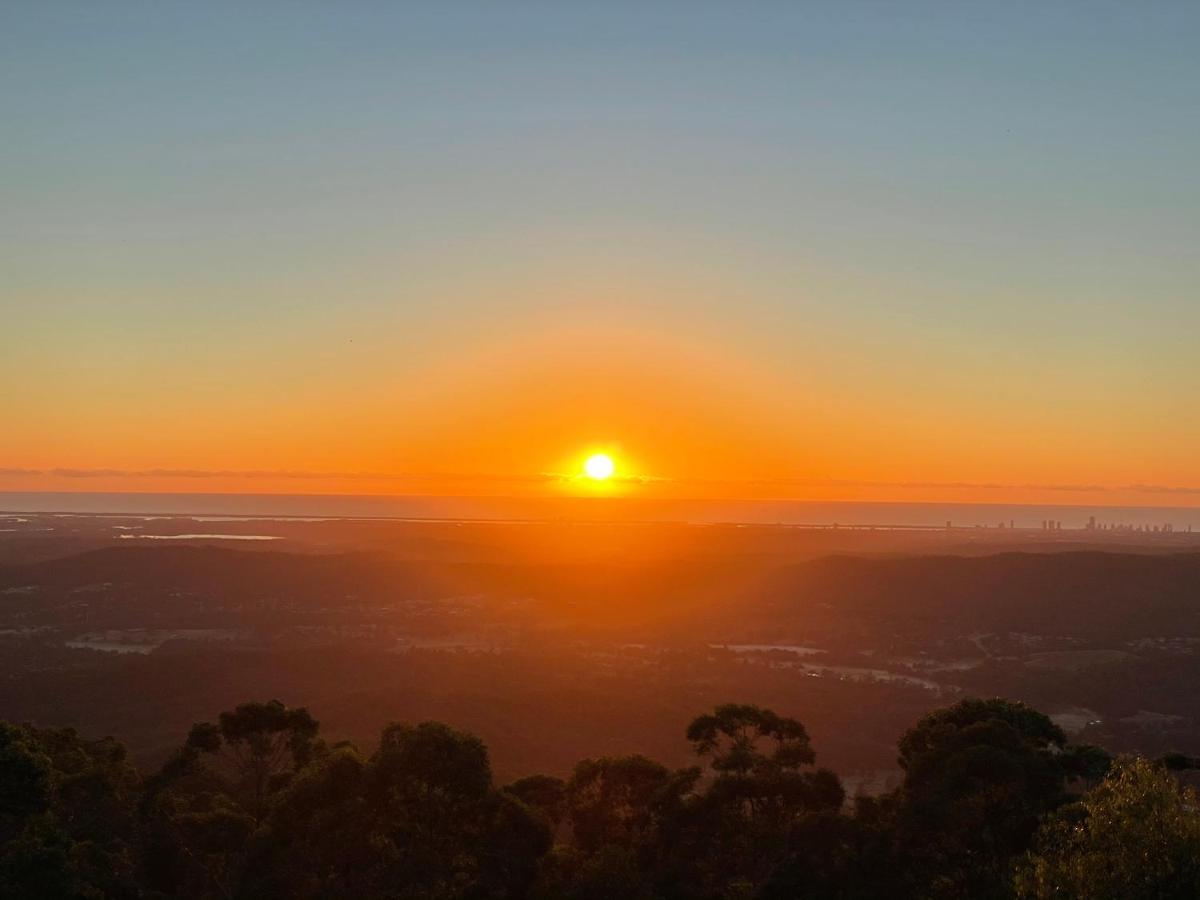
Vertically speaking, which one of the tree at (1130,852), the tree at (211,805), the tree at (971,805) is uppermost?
the tree at (1130,852)

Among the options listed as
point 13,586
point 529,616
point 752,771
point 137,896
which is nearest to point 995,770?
point 752,771

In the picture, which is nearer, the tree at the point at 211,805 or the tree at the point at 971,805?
the tree at the point at 971,805

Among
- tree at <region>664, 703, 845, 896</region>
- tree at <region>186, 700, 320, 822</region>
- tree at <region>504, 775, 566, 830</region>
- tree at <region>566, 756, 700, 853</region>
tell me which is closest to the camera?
tree at <region>664, 703, 845, 896</region>

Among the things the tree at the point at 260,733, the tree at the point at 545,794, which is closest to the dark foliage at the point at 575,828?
the tree at the point at 545,794

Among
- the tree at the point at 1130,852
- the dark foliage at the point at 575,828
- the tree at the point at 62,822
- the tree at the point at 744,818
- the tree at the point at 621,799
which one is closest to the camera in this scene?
the tree at the point at 1130,852

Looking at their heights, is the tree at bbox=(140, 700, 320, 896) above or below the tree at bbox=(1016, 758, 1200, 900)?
below

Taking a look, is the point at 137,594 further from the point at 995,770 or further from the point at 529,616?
the point at 995,770

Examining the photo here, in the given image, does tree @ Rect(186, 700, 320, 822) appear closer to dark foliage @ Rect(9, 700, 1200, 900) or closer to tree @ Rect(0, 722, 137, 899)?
dark foliage @ Rect(9, 700, 1200, 900)

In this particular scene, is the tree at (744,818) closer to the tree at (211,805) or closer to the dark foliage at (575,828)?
the dark foliage at (575,828)

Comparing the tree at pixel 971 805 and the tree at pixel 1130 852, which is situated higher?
the tree at pixel 1130 852

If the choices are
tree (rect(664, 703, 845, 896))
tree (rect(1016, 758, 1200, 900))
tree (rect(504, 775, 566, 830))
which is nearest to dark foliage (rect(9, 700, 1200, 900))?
tree (rect(664, 703, 845, 896))
